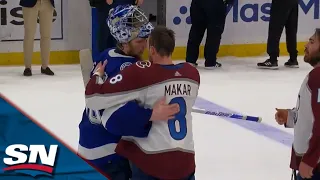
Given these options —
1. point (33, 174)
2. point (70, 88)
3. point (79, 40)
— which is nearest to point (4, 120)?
point (70, 88)

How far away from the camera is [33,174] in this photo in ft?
7.97

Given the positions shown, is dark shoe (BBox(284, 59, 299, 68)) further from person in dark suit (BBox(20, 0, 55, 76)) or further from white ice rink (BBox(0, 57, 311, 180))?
person in dark suit (BBox(20, 0, 55, 76))

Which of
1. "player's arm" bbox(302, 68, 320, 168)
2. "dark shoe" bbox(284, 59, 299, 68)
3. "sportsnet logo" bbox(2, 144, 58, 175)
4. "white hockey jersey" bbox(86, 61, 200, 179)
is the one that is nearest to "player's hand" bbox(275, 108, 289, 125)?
"player's arm" bbox(302, 68, 320, 168)

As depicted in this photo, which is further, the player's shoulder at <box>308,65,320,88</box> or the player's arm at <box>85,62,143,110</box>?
the player's shoulder at <box>308,65,320,88</box>

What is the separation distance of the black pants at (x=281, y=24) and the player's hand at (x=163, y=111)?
16.7 ft

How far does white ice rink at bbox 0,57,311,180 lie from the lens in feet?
12.2

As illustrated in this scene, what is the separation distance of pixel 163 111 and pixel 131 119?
0.33ft

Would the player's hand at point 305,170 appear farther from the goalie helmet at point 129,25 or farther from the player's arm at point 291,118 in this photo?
the goalie helmet at point 129,25

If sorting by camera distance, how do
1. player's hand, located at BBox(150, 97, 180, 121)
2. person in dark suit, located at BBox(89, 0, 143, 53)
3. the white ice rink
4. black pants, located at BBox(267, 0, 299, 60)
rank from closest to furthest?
player's hand, located at BBox(150, 97, 180, 121)
the white ice rink
person in dark suit, located at BBox(89, 0, 143, 53)
black pants, located at BBox(267, 0, 299, 60)

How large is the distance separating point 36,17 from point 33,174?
4260 millimetres

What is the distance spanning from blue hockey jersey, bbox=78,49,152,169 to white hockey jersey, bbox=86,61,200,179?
0.11 ft

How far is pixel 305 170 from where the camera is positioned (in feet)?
7.41

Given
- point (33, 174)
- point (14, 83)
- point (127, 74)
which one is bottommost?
point (14, 83)

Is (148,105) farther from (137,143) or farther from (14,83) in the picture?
(14,83)
